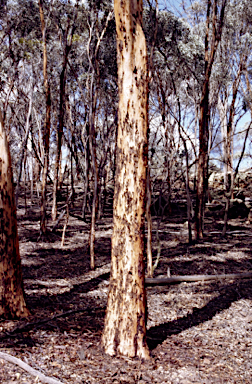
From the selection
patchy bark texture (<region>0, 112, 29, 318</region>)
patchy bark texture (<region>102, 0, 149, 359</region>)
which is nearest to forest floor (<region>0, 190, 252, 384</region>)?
patchy bark texture (<region>0, 112, 29, 318</region>)

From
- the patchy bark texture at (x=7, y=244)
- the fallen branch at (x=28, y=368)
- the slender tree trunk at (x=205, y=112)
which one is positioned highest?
the slender tree trunk at (x=205, y=112)

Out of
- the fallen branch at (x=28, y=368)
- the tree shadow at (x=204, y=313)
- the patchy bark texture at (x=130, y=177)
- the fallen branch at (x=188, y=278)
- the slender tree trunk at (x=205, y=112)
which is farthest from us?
the slender tree trunk at (x=205, y=112)

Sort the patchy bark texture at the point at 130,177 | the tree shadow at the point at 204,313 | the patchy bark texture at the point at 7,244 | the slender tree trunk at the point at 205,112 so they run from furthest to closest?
the slender tree trunk at the point at 205,112, the tree shadow at the point at 204,313, the patchy bark texture at the point at 7,244, the patchy bark texture at the point at 130,177

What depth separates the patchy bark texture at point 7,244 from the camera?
3350 mm

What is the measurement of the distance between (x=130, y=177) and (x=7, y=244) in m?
1.43

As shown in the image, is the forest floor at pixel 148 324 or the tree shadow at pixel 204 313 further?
the tree shadow at pixel 204 313

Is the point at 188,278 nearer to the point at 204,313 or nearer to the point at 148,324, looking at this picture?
the point at 204,313

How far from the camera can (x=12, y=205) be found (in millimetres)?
3412

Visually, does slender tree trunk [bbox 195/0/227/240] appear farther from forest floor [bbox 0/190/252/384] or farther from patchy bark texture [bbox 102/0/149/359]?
patchy bark texture [bbox 102/0/149/359]

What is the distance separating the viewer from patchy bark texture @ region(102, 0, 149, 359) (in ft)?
9.08

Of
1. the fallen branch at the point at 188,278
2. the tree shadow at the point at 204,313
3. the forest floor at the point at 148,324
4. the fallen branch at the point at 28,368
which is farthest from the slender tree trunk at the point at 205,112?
the fallen branch at the point at 28,368

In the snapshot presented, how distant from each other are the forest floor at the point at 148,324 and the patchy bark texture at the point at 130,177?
0.38 metres

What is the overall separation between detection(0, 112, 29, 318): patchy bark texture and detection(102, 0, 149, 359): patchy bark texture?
111cm

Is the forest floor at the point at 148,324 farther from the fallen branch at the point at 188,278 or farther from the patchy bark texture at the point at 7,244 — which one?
the patchy bark texture at the point at 7,244
